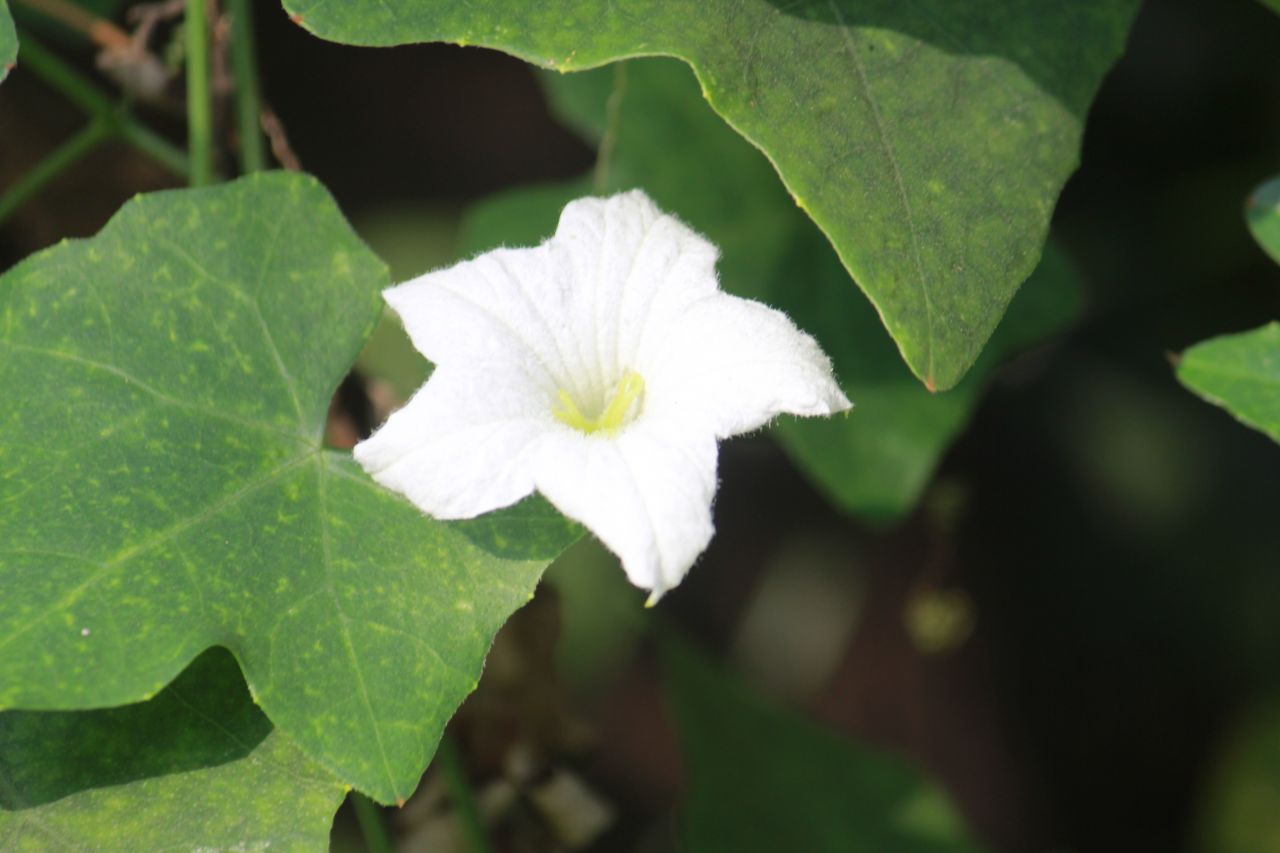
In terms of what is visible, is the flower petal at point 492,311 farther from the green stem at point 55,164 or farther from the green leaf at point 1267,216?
the green leaf at point 1267,216

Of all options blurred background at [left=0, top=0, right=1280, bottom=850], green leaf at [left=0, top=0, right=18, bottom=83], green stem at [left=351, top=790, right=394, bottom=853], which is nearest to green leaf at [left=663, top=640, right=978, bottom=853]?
blurred background at [left=0, top=0, right=1280, bottom=850]

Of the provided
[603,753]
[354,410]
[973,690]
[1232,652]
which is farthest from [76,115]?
[1232,652]

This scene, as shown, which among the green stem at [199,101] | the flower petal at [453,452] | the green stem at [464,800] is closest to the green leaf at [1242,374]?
the flower petal at [453,452]

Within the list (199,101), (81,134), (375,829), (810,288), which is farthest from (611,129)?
(375,829)

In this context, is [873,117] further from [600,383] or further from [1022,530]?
[1022,530]

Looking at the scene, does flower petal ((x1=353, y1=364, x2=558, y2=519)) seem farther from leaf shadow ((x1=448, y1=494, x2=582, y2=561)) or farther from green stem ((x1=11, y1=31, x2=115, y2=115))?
green stem ((x1=11, y1=31, x2=115, y2=115))

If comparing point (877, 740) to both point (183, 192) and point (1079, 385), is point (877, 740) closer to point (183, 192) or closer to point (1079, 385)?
point (1079, 385)

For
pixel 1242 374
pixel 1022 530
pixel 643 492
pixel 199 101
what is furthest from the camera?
pixel 1022 530
